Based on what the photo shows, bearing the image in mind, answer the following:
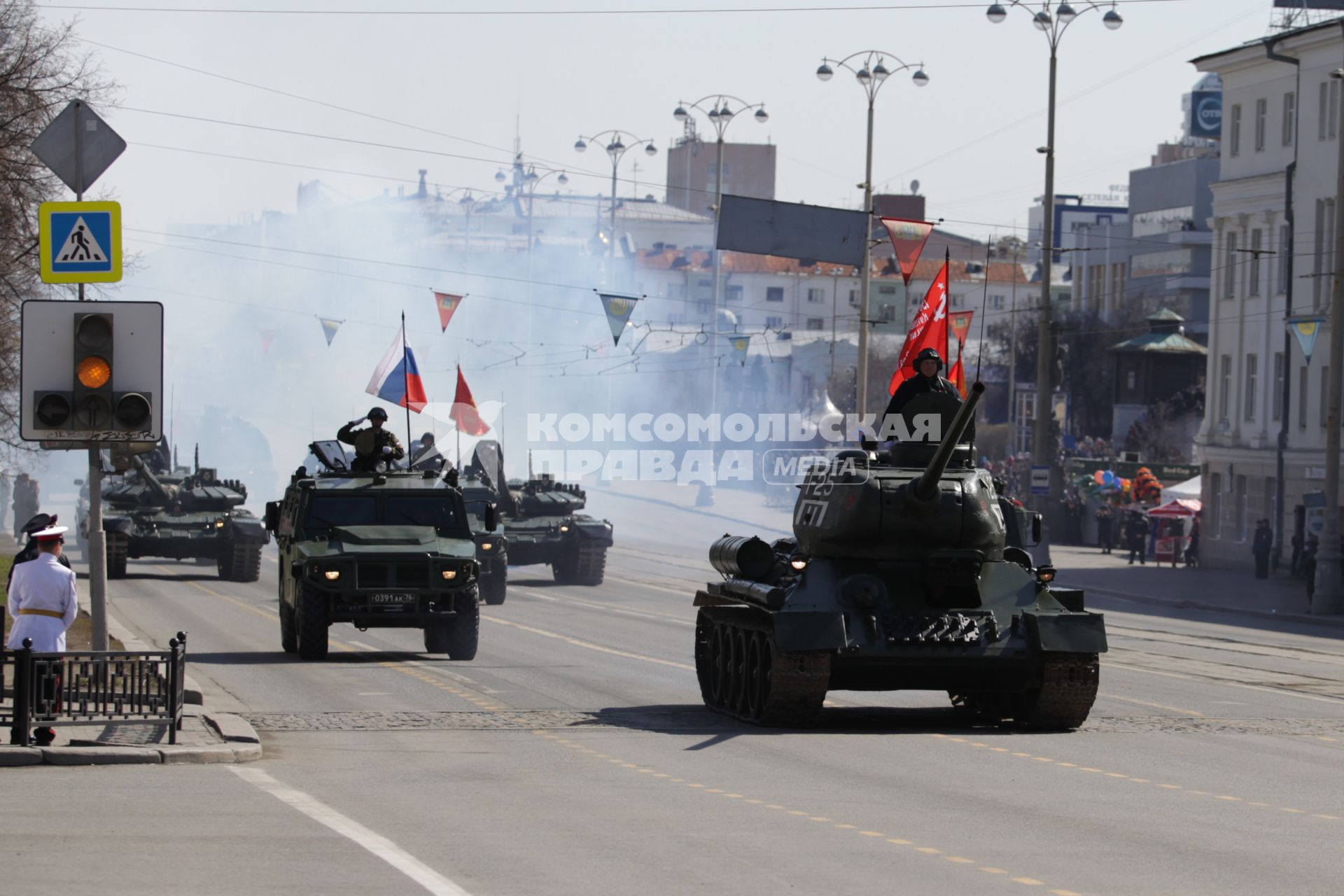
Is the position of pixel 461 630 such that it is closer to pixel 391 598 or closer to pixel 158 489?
pixel 391 598

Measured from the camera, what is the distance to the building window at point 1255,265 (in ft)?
175

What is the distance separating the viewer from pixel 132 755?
493 inches

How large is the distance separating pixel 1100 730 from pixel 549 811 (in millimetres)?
6149

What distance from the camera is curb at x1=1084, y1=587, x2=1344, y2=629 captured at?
3528 cm

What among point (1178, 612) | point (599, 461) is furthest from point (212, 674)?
point (599, 461)

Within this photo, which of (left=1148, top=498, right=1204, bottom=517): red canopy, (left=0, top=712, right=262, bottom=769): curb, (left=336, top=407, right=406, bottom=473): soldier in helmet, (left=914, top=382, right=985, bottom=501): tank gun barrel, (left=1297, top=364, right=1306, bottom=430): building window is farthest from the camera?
(left=1148, top=498, right=1204, bottom=517): red canopy

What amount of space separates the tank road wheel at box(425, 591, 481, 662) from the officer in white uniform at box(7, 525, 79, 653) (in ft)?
23.5

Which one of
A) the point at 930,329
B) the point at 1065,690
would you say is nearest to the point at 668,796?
the point at 1065,690

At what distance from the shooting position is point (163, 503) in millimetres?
37594

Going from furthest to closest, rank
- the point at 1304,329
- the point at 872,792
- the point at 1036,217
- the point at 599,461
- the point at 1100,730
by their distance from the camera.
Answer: the point at 1036,217 → the point at 599,461 → the point at 1304,329 → the point at 1100,730 → the point at 872,792

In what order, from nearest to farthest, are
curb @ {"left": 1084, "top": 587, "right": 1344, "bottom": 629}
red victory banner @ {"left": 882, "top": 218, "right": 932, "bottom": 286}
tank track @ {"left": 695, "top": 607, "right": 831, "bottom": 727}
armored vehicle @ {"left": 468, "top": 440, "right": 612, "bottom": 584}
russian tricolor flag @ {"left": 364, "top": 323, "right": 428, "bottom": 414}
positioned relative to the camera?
tank track @ {"left": 695, "top": 607, "right": 831, "bottom": 727} → russian tricolor flag @ {"left": 364, "top": 323, "right": 428, "bottom": 414} → red victory banner @ {"left": 882, "top": 218, "right": 932, "bottom": 286} → curb @ {"left": 1084, "top": 587, "right": 1344, "bottom": 629} → armored vehicle @ {"left": 468, "top": 440, "right": 612, "bottom": 584}

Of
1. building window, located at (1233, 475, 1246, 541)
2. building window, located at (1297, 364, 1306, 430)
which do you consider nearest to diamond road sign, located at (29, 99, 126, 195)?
building window, located at (1297, 364, 1306, 430)

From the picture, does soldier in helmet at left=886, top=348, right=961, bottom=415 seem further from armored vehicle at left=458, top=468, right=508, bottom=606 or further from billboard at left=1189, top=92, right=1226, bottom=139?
billboard at left=1189, top=92, right=1226, bottom=139

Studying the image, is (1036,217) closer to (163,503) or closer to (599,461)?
(599,461)
